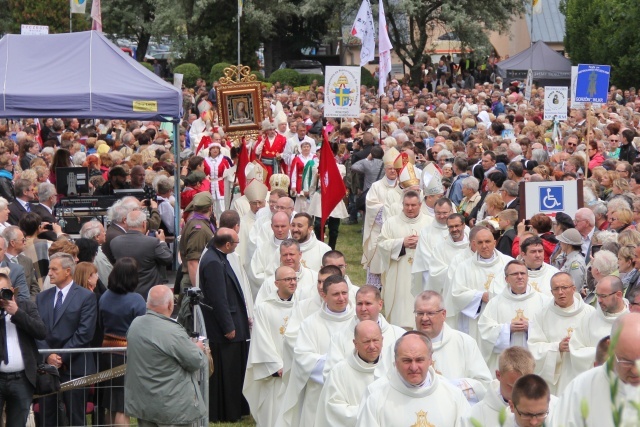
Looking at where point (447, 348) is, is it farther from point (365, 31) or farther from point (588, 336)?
point (365, 31)

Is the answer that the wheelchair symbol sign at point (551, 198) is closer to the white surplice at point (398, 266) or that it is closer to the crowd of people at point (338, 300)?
the crowd of people at point (338, 300)

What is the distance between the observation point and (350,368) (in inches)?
300

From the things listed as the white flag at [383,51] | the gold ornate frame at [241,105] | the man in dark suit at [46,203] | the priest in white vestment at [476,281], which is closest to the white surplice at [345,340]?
the priest in white vestment at [476,281]

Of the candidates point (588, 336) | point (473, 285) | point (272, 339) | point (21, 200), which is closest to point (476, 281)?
point (473, 285)

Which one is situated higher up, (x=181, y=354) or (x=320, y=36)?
(x=320, y=36)

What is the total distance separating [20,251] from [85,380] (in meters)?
1.93

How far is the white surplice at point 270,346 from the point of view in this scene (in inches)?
381

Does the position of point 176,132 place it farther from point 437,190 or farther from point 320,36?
point 320,36

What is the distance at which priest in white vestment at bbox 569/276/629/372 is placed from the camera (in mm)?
8242

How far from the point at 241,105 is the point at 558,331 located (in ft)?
29.4

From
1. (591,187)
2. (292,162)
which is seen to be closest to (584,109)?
(292,162)

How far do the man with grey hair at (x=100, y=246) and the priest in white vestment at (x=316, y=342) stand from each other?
274 cm

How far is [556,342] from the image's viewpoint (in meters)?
8.77

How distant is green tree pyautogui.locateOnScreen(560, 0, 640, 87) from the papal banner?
17510mm
